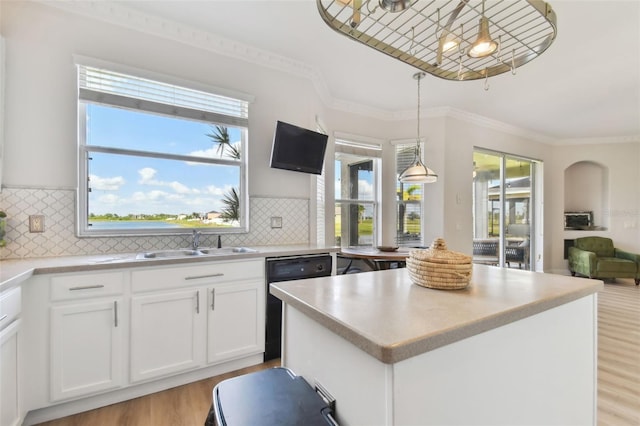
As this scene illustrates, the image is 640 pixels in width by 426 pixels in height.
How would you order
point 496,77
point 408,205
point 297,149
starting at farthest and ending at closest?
point 408,205 → point 496,77 → point 297,149

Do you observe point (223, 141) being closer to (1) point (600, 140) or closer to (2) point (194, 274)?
(2) point (194, 274)

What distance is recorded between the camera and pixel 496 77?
3250 mm

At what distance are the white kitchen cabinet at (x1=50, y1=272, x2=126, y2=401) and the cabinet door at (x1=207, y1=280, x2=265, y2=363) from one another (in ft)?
1.81

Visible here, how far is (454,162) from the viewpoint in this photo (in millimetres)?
4324

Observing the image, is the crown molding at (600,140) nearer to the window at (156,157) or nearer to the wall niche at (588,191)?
the wall niche at (588,191)

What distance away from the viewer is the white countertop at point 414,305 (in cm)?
69

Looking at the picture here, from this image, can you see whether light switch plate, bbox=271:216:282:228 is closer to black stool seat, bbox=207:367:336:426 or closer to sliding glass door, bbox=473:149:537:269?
black stool seat, bbox=207:367:336:426

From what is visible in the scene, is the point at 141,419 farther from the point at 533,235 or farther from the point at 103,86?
the point at 533,235

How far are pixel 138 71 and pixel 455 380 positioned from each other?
2.92 meters

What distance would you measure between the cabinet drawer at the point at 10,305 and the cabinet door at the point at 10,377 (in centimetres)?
4

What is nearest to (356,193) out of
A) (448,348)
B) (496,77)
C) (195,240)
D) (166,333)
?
(496,77)

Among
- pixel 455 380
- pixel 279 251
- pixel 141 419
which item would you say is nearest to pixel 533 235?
pixel 279 251

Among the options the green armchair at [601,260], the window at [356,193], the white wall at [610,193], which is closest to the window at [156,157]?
the window at [356,193]

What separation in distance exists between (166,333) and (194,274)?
0.42 meters
